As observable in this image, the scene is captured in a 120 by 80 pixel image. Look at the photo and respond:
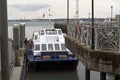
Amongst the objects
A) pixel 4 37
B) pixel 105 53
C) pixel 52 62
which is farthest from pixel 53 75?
pixel 4 37

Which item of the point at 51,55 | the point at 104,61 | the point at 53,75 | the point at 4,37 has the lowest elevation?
the point at 53,75

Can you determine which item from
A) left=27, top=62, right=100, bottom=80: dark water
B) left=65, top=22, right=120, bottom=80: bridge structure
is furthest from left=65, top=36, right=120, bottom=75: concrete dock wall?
left=27, top=62, right=100, bottom=80: dark water

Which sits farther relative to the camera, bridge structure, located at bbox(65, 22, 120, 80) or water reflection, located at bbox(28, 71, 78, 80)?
water reflection, located at bbox(28, 71, 78, 80)

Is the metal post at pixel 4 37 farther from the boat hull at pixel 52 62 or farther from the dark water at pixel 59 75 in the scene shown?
the boat hull at pixel 52 62

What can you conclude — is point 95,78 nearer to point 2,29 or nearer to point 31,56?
point 31,56

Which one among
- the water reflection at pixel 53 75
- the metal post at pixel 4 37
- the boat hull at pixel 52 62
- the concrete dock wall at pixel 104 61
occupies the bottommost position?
the water reflection at pixel 53 75

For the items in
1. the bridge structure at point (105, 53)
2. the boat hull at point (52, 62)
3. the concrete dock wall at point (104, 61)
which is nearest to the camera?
the concrete dock wall at point (104, 61)

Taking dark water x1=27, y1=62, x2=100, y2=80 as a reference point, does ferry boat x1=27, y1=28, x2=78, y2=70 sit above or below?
above

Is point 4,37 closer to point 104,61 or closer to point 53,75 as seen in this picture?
point 104,61

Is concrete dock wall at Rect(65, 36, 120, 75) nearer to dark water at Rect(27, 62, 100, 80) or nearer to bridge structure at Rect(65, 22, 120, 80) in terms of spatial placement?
bridge structure at Rect(65, 22, 120, 80)

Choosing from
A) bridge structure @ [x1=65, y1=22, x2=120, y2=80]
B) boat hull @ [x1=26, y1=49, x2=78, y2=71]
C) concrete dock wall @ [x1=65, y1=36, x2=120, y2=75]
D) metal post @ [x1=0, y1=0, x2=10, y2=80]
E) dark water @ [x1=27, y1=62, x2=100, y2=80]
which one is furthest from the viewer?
boat hull @ [x1=26, y1=49, x2=78, y2=71]

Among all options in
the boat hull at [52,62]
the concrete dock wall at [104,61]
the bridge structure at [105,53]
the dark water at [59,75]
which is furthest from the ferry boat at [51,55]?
the concrete dock wall at [104,61]

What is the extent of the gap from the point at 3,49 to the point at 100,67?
5.60 m

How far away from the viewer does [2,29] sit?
6.40 metres
